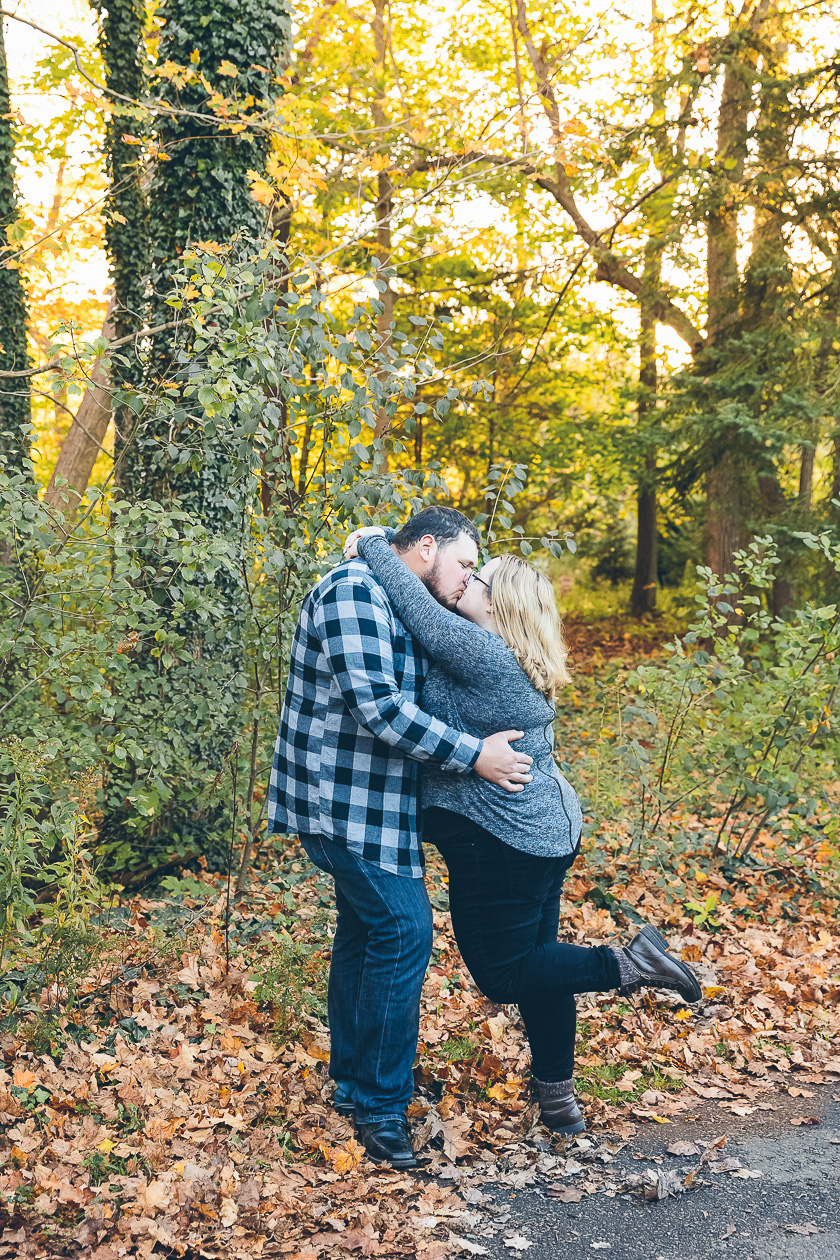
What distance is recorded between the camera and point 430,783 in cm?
338

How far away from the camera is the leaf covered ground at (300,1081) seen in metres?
2.98

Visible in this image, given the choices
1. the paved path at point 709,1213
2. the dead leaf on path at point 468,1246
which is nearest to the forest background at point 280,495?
the paved path at point 709,1213

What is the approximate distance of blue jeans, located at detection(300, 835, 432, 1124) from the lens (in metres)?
3.27

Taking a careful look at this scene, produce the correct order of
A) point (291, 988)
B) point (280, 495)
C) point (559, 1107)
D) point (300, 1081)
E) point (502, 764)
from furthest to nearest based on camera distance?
point (280, 495)
point (291, 988)
point (300, 1081)
point (559, 1107)
point (502, 764)

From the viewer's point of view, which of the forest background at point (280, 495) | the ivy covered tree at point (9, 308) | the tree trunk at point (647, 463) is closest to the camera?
the forest background at point (280, 495)

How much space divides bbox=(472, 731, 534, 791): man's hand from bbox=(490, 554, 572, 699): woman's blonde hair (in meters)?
0.24

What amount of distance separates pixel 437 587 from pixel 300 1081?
1984mm

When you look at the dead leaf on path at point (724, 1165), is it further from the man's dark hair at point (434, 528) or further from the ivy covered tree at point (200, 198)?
the ivy covered tree at point (200, 198)

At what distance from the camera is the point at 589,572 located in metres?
20.9

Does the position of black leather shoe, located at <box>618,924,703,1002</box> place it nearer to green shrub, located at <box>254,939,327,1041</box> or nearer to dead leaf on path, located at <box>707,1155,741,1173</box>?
dead leaf on path, located at <box>707,1155,741,1173</box>

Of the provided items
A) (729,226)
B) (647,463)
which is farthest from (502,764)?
(647,463)

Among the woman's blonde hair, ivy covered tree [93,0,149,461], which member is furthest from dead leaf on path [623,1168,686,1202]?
ivy covered tree [93,0,149,461]

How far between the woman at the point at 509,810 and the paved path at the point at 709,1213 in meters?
0.47

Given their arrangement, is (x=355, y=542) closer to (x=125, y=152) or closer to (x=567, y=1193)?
(x=567, y=1193)
